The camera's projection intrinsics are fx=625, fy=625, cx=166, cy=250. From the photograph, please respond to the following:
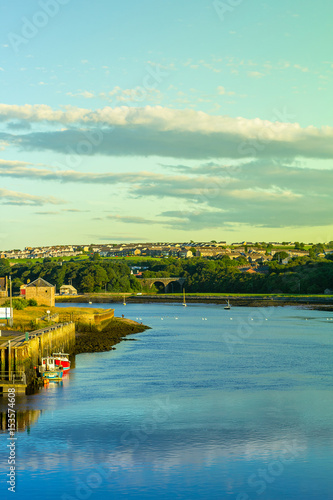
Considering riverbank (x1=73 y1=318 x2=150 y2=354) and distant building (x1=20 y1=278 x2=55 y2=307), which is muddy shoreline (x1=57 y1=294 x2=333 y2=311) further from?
distant building (x1=20 y1=278 x2=55 y2=307)

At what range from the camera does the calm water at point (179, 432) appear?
64.5 feet

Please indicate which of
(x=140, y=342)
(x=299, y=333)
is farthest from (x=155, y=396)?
(x=299, y=333)

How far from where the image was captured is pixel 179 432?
25.5 meters

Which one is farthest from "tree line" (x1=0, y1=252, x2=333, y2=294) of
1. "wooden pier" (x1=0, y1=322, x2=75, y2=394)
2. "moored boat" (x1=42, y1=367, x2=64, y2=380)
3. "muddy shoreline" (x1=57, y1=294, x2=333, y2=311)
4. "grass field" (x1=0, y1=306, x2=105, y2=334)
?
"moored boat" (x1=42, y1=367, x2=64, y2=380)

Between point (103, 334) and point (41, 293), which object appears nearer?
point (103, 334)

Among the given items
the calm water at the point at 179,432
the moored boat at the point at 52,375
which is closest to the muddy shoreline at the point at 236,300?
the calm water at the point at 179,432

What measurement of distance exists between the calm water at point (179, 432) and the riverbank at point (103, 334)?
678cm

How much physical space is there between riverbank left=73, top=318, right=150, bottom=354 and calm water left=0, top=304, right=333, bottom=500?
6.78 m

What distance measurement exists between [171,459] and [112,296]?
152216 millimetres

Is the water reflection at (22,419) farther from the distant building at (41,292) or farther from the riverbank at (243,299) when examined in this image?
the riverbank at (243,299)

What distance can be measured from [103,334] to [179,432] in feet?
134

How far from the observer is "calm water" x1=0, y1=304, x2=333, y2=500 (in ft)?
64.5

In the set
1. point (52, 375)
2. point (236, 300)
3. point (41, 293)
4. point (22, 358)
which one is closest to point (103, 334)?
point (41, 293)

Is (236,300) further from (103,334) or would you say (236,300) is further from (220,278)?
(103,334)
